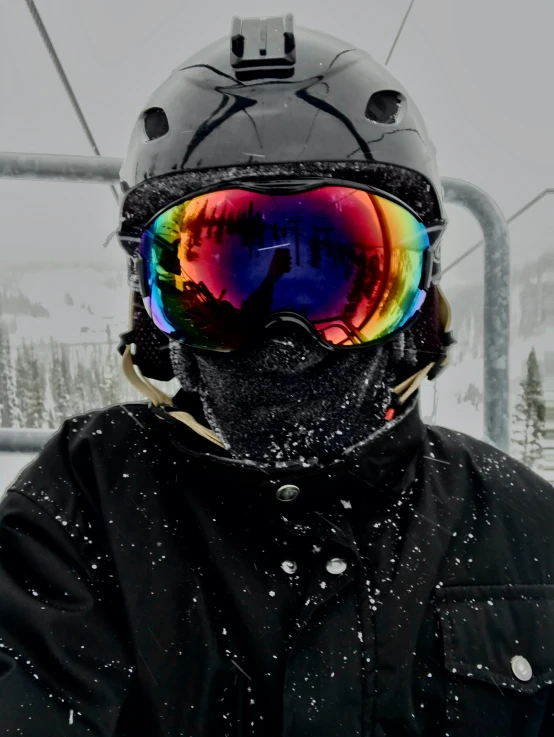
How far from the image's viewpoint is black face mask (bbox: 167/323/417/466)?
0.97 metres

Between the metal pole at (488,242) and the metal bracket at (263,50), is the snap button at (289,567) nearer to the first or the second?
the metal bracket at (263,50)

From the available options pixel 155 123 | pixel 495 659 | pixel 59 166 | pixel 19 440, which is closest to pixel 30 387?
pixel 19 440

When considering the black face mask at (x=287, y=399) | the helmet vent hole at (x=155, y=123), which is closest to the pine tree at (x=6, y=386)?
the helmet vent hole at (x=155, y=123)

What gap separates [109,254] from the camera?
17.2 feet

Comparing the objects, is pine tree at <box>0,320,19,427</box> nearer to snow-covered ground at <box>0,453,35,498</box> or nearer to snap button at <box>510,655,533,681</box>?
snow-covered ground at <box>0,453,35,498</box>

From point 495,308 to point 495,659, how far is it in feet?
4.17

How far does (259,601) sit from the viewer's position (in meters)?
0.85

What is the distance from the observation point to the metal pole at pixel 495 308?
70.7 inches

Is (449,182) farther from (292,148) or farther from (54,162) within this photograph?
(54,162)

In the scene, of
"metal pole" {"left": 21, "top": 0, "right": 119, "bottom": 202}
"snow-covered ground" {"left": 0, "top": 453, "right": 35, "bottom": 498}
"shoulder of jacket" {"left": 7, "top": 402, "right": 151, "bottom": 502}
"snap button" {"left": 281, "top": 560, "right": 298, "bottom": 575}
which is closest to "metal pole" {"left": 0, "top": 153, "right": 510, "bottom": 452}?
"metal pole" {"left": 21, "top": 0, "right": 119, "bottom": 202}

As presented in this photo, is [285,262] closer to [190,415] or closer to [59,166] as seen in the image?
[190,415]

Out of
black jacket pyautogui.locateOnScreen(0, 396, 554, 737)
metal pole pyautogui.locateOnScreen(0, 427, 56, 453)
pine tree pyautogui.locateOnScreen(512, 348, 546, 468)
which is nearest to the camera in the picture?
black jacket pyautogui.locateOnScreen(0, 396, 554, 737)

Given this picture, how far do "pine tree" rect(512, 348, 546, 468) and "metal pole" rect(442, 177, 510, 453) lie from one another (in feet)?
5.70

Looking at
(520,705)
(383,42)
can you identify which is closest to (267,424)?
(520,705)
